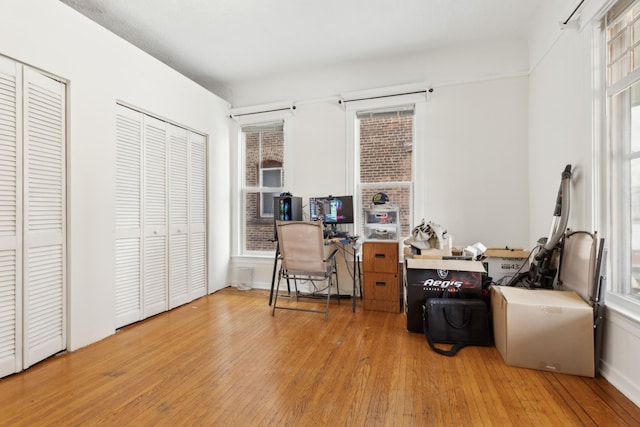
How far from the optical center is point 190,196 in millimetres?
3834

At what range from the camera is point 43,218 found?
7.51 feet

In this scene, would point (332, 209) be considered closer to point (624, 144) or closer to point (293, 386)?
point (293, 386)

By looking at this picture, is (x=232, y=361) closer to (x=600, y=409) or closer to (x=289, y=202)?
(x=289, y=202)

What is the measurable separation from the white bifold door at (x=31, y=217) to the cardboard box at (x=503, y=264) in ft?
12.7

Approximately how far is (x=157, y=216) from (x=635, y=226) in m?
4.18

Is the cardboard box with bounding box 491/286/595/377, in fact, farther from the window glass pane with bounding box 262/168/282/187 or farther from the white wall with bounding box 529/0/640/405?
the window glass pane with bounding box 262/168/282/187

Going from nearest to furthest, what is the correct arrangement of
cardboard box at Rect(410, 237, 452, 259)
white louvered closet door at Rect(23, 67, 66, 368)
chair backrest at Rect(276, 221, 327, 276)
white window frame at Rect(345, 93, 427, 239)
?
white louvered closet door at Rect(23, 67, 66, 368) → cardboard box at Rect(410, 237, 452, 259) → chair backrest at Rect(276, 221, 327, 276) → white window frame at Rect(345, 93, 427, 239)

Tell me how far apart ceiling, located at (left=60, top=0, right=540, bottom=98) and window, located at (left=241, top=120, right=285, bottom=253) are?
945 millimetres

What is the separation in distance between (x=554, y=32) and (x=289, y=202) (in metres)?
3.18

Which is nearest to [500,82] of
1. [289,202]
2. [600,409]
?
[289,202]

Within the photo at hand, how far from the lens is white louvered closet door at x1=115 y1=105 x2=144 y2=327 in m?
2.92

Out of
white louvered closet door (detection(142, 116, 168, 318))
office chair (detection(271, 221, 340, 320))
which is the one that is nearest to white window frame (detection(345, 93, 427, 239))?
office chair (detection(271, 221, 340, 320))

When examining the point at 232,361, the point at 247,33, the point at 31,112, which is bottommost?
the point at 232,361

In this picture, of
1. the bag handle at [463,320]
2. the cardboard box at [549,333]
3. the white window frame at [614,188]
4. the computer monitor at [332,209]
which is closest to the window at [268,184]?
the computer monitor at [332,209]
